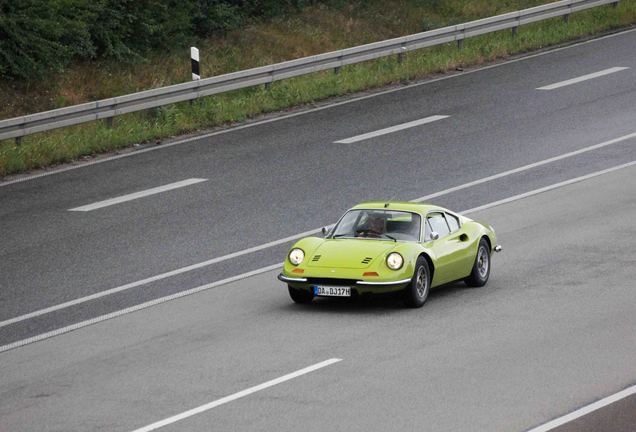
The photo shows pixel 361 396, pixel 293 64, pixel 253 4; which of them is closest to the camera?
pixel 361 396

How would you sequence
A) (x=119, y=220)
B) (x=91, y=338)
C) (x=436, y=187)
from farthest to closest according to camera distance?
(x=436, y=187), (x=119, y=220), (x=91, y=338)

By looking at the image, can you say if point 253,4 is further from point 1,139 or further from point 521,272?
point 521,272

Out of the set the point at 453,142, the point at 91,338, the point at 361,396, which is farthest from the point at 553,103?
the point at 361,396

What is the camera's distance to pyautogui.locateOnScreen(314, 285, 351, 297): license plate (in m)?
14.9

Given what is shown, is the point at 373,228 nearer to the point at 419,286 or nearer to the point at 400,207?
the point at 400,207

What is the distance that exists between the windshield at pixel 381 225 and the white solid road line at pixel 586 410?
14.8ft

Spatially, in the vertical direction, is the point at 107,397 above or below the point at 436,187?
above

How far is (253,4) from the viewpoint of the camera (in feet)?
123

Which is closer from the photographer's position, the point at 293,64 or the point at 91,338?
the point at 91,338

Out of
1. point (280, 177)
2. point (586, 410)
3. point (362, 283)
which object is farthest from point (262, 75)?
point (586, 410)

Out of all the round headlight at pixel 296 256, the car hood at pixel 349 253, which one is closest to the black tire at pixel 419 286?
the car hood at pixel 349 253

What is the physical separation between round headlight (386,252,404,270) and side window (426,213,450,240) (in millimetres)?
1151

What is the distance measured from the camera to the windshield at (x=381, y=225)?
15852mm

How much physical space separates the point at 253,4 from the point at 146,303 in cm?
2240
